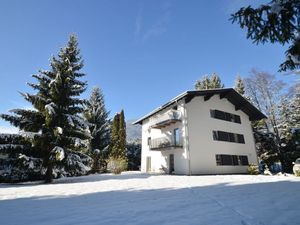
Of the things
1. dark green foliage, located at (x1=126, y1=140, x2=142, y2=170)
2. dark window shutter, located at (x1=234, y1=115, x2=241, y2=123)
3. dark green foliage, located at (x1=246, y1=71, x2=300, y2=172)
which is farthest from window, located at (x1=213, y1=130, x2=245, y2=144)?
dark green foliage, located at (x1=126, y1=140, x2=142, y2=170)

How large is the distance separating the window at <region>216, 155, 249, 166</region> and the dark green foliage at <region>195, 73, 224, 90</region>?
17.6m

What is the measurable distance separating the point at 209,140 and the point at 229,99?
7130 mm

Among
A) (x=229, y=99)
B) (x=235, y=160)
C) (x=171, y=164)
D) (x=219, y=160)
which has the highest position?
(x=229, y=99)

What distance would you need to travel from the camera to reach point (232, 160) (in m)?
22.6

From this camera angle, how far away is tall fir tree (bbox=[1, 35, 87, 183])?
44.9 feet

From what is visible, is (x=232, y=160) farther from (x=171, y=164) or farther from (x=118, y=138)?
(x=118, y=138)

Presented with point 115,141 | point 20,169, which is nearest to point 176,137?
point 115,141

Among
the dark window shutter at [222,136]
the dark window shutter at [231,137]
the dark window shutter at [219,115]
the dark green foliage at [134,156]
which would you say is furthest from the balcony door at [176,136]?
the dark green foliage at [134,156]

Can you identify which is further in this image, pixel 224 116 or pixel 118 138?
pixel 118 138

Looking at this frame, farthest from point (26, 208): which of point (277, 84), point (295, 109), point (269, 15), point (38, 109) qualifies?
point (295, 109)

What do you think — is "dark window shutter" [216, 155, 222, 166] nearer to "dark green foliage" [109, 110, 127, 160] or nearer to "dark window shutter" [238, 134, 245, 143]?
"dark window shutter" [238, 134, 245, 143]

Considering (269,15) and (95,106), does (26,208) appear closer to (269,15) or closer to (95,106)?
(269,15)

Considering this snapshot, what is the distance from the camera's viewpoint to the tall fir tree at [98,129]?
27.4 meters

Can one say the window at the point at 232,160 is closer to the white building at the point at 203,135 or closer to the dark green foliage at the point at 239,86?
the white building at the point at 203,135
